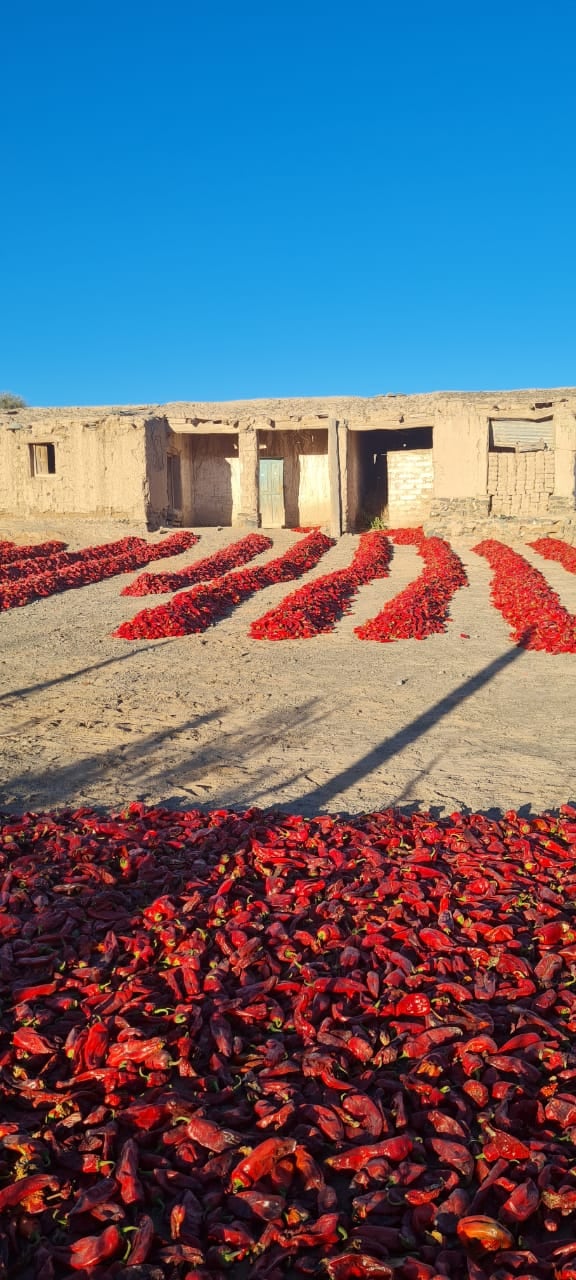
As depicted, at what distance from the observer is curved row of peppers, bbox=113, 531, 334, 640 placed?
11594mm

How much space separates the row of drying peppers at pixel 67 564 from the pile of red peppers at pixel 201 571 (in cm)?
120

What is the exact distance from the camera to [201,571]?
56.3 ft

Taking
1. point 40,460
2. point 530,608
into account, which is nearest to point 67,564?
point 40,460

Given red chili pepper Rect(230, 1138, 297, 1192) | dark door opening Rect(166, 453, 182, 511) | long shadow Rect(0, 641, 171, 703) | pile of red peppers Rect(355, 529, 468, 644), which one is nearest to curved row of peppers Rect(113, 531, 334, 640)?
long shadow Rect(0, 641, 171, 703)

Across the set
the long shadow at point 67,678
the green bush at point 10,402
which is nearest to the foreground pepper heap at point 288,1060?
the long shadow at point 67,678

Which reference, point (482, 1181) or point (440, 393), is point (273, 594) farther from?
point (440, 393)

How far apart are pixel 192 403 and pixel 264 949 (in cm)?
3483

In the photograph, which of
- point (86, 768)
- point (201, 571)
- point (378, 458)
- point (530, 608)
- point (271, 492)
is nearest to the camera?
point (86, 768)

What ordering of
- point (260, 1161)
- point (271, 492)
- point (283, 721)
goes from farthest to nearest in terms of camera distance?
point (271, 492)
point (283, 721)
point (260, 1161)

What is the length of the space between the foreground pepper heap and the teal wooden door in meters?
23.7

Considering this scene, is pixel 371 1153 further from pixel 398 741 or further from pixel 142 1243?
pixel 398 741

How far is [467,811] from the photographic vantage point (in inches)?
213

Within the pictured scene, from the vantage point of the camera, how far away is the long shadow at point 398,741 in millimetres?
5855

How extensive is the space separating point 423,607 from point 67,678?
5660mm
